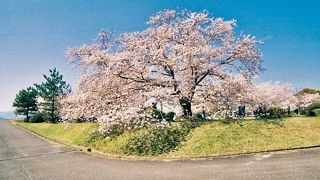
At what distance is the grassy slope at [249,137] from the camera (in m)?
16.3

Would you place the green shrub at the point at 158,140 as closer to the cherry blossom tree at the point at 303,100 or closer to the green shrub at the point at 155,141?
the green shrub at the point at 155,141

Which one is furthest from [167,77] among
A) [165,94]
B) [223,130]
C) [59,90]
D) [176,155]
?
[59,90]

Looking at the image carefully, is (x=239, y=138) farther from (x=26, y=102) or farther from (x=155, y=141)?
(x=26, y=102)

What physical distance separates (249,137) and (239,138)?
57 cm

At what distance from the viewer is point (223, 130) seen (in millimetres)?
18984

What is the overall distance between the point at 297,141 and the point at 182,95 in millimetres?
8893

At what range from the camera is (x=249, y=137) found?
17688 millimetres

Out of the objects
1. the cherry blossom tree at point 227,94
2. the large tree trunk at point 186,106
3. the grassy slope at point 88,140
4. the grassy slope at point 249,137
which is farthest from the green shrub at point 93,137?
the cherry blossom tree at point 227,94

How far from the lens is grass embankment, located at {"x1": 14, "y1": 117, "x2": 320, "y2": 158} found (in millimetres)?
16359

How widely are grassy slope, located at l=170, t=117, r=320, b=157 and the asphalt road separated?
54.4 inches

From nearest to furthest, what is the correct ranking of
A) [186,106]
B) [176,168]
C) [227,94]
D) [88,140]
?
[176,168] < [227,94] < [88,140] < [186,106]

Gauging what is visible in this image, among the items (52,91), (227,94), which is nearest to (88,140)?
(227,94)

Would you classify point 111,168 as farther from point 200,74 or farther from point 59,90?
point 59,90

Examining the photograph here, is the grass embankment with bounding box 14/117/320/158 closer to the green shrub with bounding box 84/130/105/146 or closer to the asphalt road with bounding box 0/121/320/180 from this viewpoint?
the green shrub with bounding box 84/130/105/146
